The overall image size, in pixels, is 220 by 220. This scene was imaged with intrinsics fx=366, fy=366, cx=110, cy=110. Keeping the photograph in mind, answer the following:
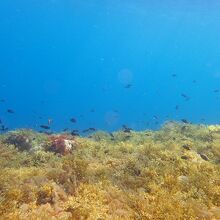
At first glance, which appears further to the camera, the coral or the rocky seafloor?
the coral

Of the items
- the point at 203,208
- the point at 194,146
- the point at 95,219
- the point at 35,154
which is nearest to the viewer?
the point at 95,219

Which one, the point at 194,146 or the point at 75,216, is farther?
the point at 194,146

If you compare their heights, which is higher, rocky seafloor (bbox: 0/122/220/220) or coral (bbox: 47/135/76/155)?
coral (bbox: 47/135/76/155)

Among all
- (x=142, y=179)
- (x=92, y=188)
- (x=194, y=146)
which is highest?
(x=194, y=146)

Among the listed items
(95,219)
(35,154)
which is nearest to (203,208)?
(95,219)

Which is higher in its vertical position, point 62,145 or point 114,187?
point 62,145

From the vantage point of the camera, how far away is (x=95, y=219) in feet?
22.7

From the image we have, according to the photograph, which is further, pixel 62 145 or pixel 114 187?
pixel 62 145

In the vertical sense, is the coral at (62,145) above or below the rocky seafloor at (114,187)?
above

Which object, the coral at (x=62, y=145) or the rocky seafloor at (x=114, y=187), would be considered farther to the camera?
the coral at (x=62, y=145)

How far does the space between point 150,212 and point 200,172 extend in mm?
3103

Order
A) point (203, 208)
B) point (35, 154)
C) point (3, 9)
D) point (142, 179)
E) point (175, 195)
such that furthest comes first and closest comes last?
point (3, 9) < point (35, 154) < point (142, 179) < point (175, 195) < point (203, 208)

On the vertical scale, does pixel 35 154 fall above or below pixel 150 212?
above

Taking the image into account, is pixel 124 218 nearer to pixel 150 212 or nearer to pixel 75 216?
pixel 150 212
